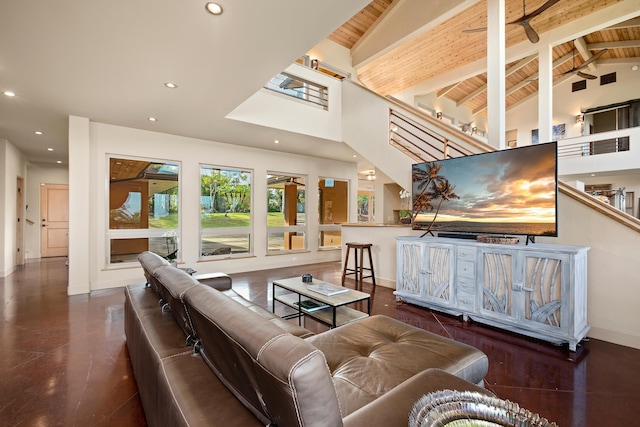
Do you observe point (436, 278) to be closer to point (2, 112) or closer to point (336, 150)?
point (336, 150)

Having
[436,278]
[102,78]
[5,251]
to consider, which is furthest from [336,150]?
[5,251]

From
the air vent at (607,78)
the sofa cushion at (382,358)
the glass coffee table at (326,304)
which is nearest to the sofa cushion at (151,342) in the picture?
the sofa cushion at (382,358)

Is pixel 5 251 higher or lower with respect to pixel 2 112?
lower

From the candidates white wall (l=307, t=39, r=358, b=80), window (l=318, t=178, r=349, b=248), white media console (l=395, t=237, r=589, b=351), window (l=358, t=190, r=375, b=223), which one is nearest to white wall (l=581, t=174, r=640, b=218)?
window (l=358, t=190, r=375, b=223)

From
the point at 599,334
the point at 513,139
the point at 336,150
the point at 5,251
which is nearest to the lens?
the point at 599,334

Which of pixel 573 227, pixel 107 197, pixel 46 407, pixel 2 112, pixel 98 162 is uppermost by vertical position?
pixel 2 112

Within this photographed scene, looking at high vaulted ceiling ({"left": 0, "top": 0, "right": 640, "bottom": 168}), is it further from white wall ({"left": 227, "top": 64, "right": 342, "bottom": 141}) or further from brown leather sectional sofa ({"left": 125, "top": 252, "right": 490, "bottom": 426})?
brown leather sectional sofa ({"left": 125, "top": 252, "right": 490, "bottom": 426})

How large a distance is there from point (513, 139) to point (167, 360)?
14.2 m

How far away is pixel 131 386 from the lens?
2.09 meters

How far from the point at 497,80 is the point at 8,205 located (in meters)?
9.30

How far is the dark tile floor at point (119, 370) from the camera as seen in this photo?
5.93ft

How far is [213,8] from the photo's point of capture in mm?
2111

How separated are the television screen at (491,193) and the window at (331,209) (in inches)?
144

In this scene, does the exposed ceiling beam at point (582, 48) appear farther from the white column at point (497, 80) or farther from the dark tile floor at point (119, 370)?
the dark tile floor at point (119, 370)
